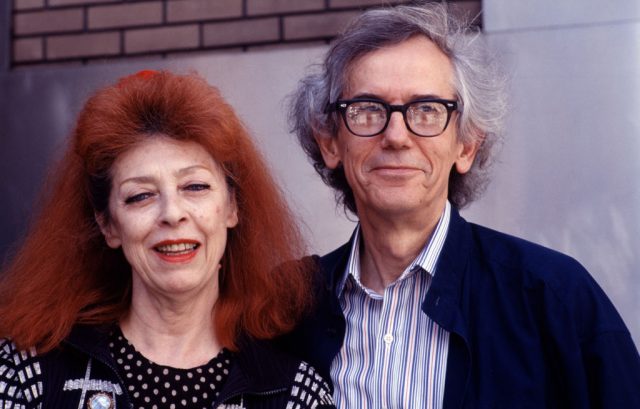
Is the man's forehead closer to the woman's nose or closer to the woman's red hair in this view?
the woman's red hair

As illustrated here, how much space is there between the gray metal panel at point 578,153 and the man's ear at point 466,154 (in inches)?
34.8

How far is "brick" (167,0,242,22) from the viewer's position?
4.07 metres

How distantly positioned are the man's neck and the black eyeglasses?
0.87 ft

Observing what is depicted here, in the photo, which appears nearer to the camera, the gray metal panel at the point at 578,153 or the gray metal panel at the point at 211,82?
the gray metal panel at the point at 578,153

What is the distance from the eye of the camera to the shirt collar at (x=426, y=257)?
2.60 metres

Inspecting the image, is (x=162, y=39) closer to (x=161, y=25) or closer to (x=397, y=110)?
(x=161, y=25)

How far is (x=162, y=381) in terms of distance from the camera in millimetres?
2488

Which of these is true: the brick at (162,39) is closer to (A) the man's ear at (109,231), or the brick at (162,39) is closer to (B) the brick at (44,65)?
(B) the brick at (44,65)

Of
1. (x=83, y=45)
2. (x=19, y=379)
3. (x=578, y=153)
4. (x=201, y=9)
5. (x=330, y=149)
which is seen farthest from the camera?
(x=83, y=45)

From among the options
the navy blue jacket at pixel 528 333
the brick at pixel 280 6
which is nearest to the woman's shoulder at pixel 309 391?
the navy blue jacket at pixel 528 333

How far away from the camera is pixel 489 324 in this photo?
2.42 metres

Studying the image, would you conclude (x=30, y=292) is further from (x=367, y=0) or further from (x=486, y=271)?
(x=367, y=0)

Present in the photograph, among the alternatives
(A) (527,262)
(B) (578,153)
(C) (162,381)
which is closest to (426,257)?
(A) (527,262)

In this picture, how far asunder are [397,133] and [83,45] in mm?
2250
